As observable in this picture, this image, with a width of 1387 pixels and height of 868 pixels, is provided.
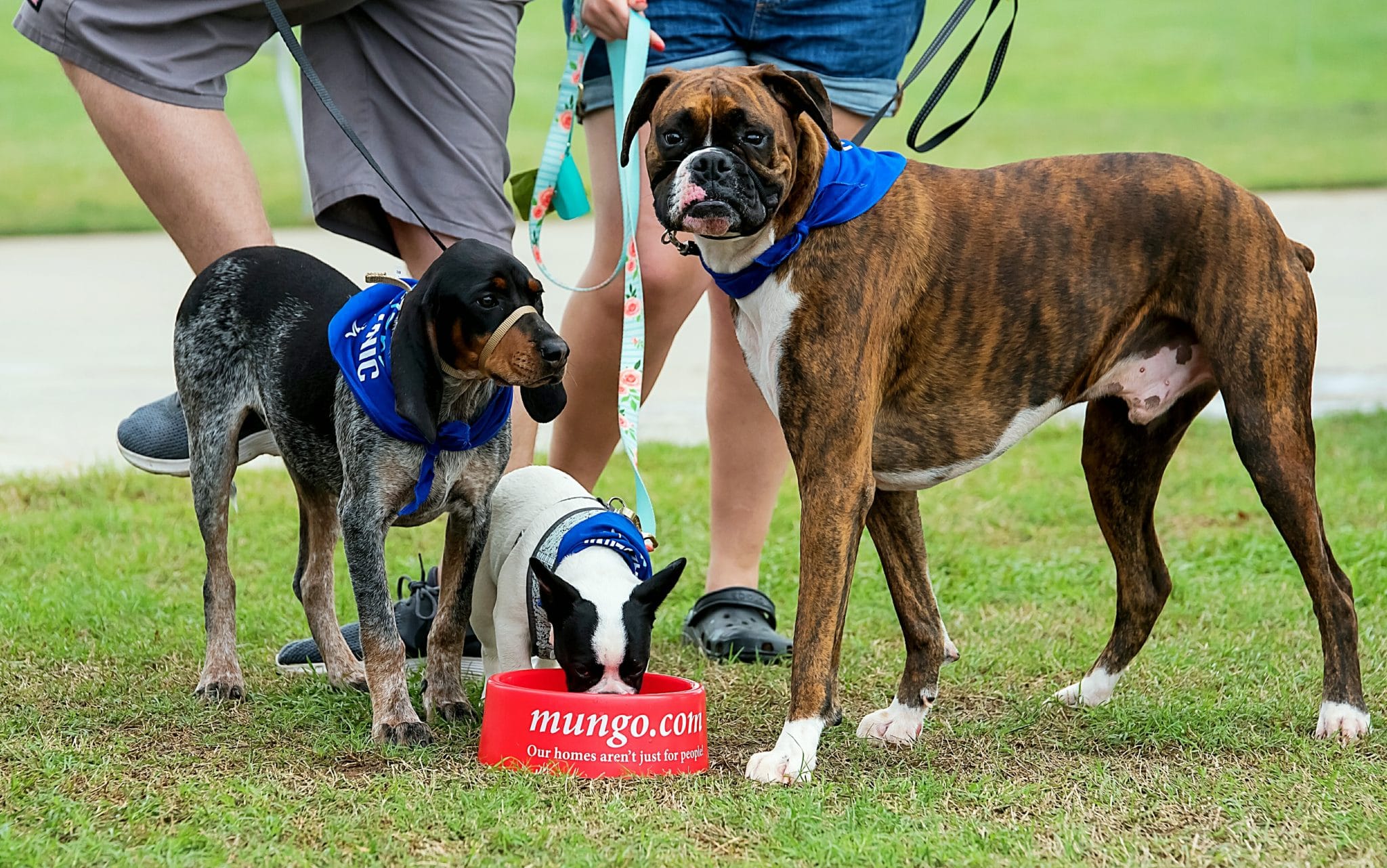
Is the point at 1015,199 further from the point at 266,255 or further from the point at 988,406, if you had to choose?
the point at 266,255

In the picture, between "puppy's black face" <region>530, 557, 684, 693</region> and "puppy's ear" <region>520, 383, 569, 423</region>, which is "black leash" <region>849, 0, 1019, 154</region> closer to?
"puppy's ear" <region>520, 383, 569, 423</region>

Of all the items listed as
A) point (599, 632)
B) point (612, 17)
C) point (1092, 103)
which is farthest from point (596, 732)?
point (1092, 103)

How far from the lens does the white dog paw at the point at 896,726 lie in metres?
3.61

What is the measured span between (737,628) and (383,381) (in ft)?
4.64

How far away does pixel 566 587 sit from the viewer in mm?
3453

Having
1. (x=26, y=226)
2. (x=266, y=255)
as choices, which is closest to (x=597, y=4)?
(x=266, y=255)

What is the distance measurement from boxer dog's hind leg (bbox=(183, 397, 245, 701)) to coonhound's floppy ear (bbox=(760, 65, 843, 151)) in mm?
1612

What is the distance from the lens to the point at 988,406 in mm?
3547

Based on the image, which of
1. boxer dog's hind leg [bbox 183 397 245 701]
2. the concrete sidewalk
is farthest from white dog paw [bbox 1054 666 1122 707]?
the concrete sidewalk

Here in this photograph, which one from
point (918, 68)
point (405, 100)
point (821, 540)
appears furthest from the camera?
point (405, 100)

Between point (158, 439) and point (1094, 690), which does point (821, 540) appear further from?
point (158, 439)

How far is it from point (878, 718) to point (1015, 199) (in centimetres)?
124

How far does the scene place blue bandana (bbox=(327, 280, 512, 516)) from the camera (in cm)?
346

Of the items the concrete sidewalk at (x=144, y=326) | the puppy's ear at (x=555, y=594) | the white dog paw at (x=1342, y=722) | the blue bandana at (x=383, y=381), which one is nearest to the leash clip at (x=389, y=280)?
the blue bandana at (x=383, y=381)
